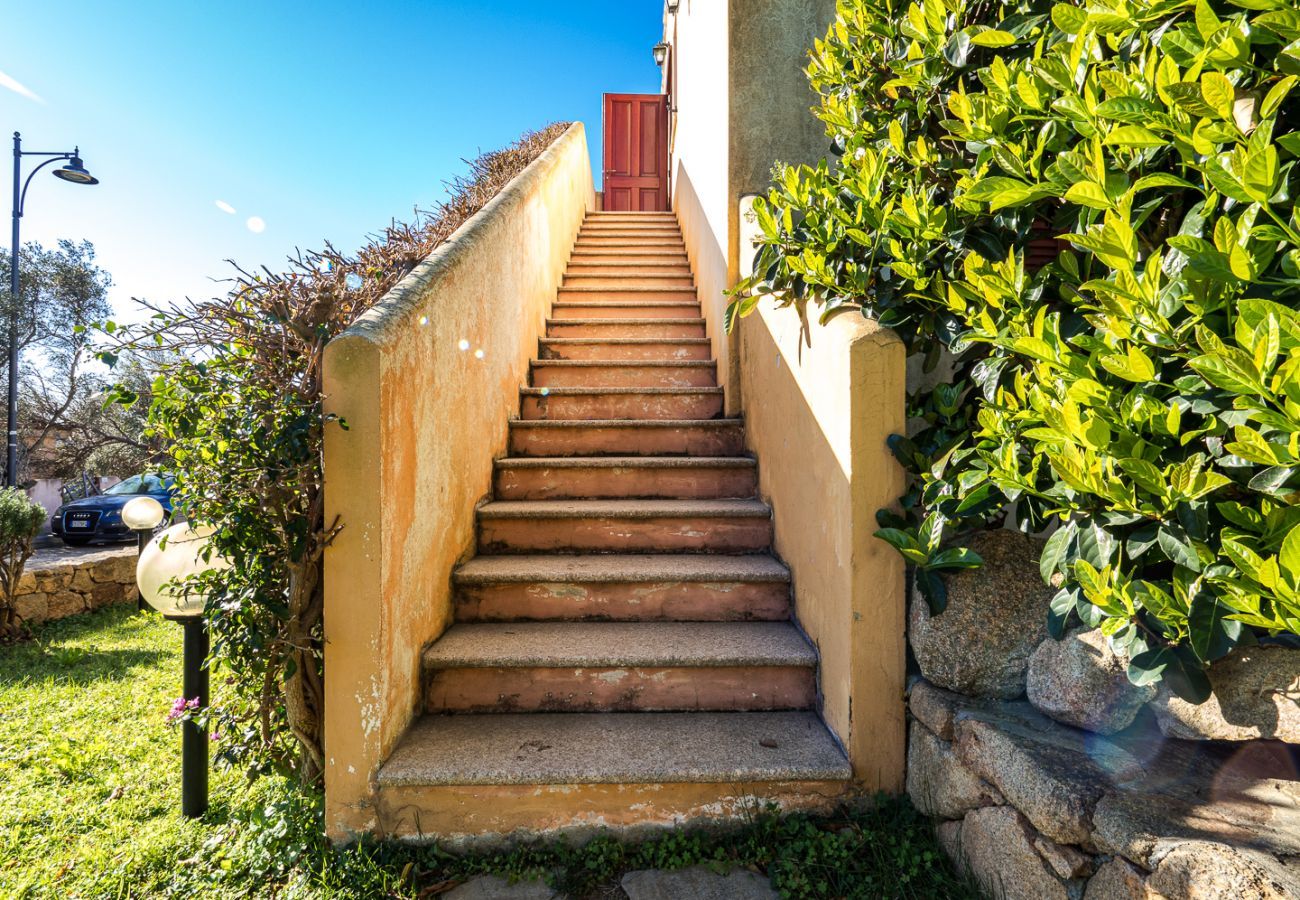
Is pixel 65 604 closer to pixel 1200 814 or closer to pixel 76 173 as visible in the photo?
pixel 76 173

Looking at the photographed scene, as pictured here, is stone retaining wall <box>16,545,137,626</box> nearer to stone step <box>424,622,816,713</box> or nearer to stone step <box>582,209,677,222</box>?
stone step <box>424,622,816,713</box>

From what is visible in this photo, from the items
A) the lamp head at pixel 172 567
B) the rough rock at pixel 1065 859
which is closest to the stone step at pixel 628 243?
the lamp head at pixel 172 567

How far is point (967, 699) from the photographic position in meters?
1.63

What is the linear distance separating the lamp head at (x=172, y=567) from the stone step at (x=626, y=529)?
3.45ft

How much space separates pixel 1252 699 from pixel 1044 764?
0.40 m

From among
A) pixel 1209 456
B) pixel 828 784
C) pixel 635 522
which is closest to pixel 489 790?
pixel 828 784

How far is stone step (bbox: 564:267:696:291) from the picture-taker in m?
4.88

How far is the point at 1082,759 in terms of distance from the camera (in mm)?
1316

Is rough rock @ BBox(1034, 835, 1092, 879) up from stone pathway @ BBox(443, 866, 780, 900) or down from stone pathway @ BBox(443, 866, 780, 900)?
up

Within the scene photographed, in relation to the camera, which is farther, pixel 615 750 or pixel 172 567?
pixel 172 567

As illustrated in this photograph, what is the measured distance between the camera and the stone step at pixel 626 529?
272 centimetres

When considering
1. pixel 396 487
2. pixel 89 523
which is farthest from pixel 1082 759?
pixel 89 523

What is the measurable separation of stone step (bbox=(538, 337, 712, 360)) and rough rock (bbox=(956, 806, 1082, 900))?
116 inches

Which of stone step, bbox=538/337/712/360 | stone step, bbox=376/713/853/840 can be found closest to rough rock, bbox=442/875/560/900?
stone step, bbox=376/713/853/840
